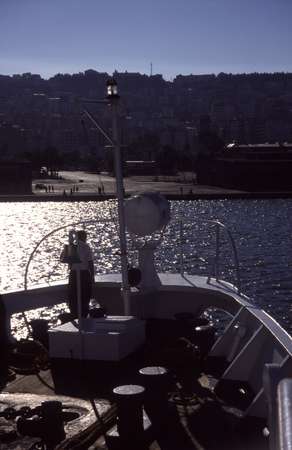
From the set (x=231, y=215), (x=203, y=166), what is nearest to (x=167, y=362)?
(x=231, y=215)

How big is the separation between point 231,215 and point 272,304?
57093mm

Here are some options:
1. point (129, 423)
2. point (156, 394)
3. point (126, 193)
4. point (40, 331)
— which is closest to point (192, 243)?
point (126, 193)

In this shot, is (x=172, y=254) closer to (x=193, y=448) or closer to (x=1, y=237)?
(x=1, y=237)

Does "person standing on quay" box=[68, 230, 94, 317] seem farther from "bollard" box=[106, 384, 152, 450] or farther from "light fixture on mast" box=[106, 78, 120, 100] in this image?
"bollard" box=[106, 384, 152, 450]

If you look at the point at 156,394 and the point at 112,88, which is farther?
the point at 112,88

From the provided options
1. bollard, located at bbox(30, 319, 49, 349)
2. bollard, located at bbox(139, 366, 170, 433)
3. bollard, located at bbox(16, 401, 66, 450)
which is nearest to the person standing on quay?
bollard, located at bbox(30, 319, 49, 349)

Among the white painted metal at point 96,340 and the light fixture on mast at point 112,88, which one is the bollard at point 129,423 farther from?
the light fixture on mast at point 112,88

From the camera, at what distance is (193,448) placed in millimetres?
6000

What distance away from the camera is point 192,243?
5425 cm

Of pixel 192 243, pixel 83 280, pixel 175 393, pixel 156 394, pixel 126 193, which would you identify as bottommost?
pixel 192 243

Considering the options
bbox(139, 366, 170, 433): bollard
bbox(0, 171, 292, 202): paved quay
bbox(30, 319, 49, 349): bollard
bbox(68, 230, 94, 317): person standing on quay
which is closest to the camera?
bbox(139, 366, 170, 433): bollard

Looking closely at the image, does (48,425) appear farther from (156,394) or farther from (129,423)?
(156,394)

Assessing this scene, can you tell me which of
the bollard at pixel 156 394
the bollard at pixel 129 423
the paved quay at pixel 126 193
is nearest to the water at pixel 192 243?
the paved quay at pixel 126 193

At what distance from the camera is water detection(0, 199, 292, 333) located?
32500 mm
